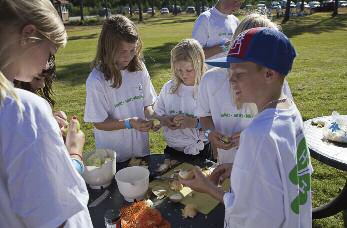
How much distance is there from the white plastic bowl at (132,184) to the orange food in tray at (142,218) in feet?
0.44

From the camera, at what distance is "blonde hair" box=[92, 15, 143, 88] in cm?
273

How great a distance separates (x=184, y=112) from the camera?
3223 mm

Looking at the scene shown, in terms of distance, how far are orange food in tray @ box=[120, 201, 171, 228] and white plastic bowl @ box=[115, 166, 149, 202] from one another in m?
0.13

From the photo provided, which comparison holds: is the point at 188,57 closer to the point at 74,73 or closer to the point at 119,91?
the point at 119,91

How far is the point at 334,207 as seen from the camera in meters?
3.35

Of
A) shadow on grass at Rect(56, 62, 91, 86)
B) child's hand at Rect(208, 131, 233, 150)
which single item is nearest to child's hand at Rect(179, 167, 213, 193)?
child's hand at Rect(208, 131, 233, 150)

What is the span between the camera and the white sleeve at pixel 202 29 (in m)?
5.36

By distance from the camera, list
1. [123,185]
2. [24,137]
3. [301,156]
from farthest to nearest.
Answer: [123,185] < [301,156] < [24,137]

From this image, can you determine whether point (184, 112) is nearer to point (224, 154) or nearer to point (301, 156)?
point (224, 154)

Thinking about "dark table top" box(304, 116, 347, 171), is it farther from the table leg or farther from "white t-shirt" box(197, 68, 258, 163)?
the table leg

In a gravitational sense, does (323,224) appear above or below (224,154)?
below

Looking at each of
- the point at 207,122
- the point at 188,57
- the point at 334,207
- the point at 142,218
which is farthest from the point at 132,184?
the point at 334,207

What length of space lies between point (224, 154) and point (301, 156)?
49.3 inches

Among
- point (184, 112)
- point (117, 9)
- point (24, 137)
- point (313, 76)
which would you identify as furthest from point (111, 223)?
point (117, 9)
